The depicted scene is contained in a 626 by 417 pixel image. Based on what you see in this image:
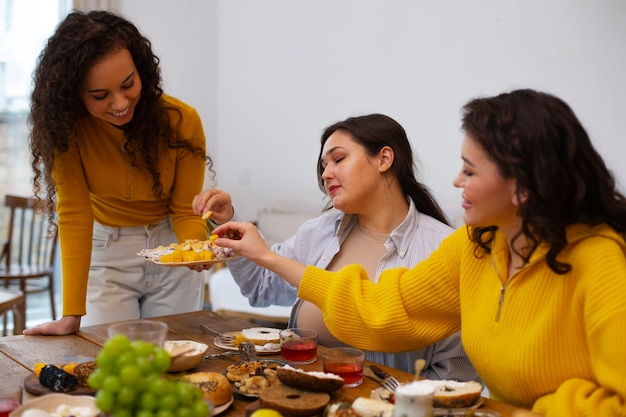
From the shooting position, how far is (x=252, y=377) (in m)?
1.52

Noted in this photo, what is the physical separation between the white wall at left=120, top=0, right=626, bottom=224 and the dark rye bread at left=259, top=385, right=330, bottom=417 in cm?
277

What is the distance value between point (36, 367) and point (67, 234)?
664mm

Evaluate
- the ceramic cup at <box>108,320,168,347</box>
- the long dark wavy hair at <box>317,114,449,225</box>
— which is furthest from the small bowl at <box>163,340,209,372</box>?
the long dark wavy hair at <box>317,114,449,225</box>

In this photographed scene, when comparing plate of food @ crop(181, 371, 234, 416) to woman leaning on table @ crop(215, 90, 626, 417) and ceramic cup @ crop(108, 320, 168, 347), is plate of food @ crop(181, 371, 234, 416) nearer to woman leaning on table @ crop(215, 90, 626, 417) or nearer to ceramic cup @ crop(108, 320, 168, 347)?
ceramic cup @ crop(108, 320, 168, 347)

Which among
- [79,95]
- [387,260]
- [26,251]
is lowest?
[26,251]

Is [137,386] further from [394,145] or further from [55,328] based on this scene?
[394,145]

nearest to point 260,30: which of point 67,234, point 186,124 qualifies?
point 186,124

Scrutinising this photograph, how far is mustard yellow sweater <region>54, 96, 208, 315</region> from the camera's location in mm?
2184

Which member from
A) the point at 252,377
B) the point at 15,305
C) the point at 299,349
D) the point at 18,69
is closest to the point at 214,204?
the point at 299,349

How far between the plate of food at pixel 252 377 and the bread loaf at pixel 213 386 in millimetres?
41

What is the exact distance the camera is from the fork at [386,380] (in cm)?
151

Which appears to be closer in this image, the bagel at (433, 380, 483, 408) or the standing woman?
the bagel at (433, 380, 483, 408)

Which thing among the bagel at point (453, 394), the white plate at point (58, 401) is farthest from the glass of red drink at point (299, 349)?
the white plate at point (58, 401)

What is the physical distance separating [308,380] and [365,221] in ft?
2.80
